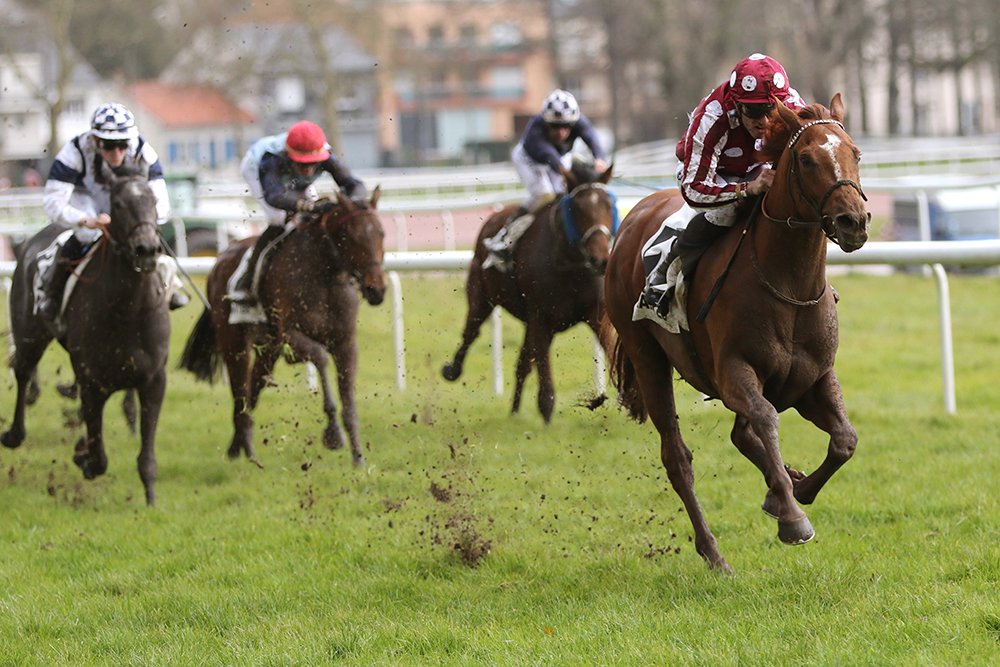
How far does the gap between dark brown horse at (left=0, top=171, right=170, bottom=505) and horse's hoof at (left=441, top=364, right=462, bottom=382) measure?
2.41 metres

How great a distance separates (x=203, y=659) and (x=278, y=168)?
4128 millimetres

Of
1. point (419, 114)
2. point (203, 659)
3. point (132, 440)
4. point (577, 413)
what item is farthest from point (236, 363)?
point (419, 114)

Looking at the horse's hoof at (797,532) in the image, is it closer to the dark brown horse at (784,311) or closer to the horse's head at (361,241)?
the dark brown horse at (784,311)

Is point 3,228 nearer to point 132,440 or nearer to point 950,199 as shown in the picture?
point 132,440

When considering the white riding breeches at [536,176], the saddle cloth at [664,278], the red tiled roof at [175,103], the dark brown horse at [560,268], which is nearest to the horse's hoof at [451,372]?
the dark brown horse at [560,268]

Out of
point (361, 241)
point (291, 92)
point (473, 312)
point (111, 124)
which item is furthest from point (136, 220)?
point (291, 92)

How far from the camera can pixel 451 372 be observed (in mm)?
8945

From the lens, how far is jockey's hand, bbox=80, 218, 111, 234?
6500mm

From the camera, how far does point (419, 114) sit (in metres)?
38.7

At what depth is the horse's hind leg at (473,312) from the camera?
29.0 ft

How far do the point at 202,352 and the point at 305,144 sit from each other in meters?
1.66

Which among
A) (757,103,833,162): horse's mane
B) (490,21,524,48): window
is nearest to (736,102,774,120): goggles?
(757,103,833,162): horse's mane

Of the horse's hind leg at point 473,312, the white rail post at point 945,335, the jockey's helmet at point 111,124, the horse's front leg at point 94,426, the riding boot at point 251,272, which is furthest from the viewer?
the horse's hind leg at point 473,312

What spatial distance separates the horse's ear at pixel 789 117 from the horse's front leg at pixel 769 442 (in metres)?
0.78
